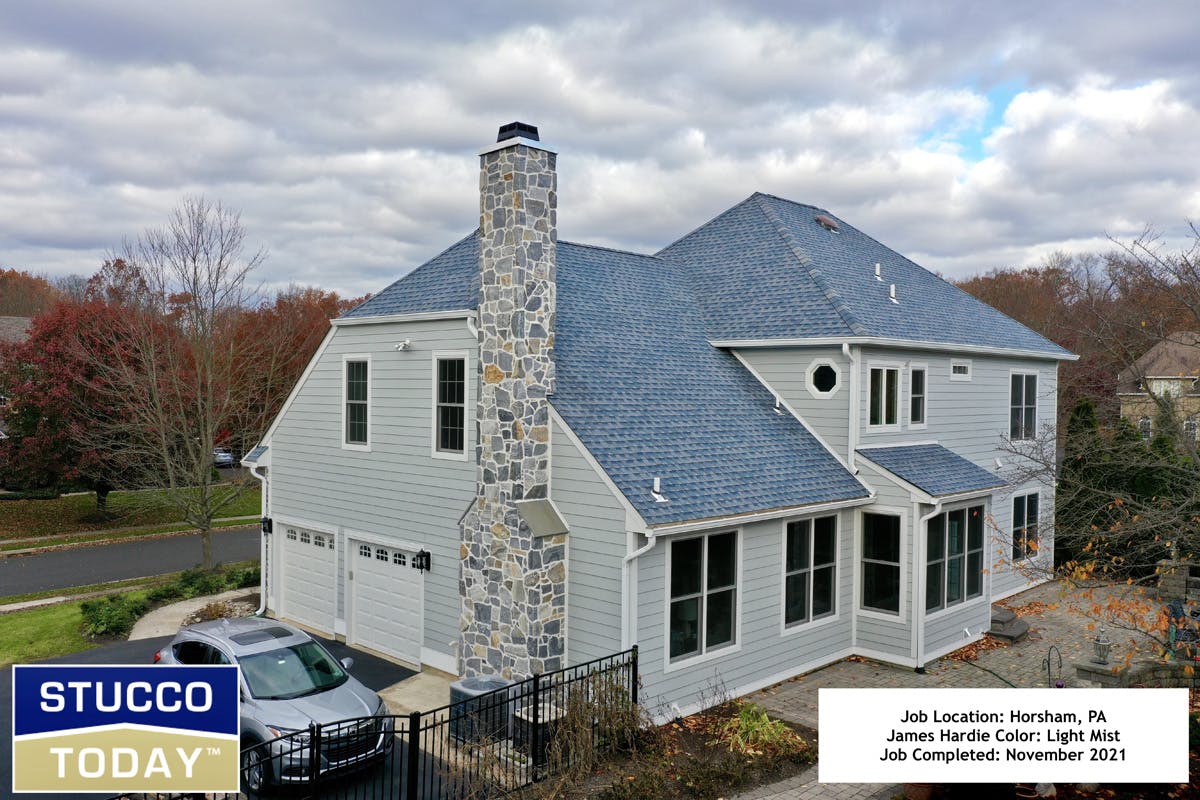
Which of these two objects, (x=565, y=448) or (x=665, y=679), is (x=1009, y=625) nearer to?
(x=665, y=679)

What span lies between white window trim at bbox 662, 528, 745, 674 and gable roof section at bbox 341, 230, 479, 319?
17.0 ft

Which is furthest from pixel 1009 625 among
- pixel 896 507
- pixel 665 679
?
pixel 665 679

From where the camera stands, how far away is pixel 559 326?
1383 centimetres

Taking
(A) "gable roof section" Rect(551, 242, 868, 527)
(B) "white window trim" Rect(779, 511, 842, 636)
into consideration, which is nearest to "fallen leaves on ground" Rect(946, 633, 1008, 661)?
(B) "white window trim" Rect(779, 511, 842, 636)

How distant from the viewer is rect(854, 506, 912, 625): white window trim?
46.6 feet

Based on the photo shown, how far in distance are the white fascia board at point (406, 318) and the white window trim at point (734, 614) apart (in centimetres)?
497

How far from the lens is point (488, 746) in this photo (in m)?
9.84

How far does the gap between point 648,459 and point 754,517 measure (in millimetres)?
1812

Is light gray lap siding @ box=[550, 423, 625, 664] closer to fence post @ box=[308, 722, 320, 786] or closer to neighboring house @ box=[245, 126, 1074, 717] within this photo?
neighboring house @ box=[245, 126, 1074, 717]

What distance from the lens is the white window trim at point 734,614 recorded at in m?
11.5

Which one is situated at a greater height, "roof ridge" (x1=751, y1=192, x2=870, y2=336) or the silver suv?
"roof ridge" (x1=751, y1=192, x2=870, y2=336)

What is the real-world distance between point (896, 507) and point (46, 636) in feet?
54.2

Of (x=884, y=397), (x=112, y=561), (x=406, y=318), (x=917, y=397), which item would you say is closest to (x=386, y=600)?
(x=406, y=318)

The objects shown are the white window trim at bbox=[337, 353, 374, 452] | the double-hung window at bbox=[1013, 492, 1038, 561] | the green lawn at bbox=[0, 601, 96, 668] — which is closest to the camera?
the green lawn at bbox=[0, 601, 96, 668]
